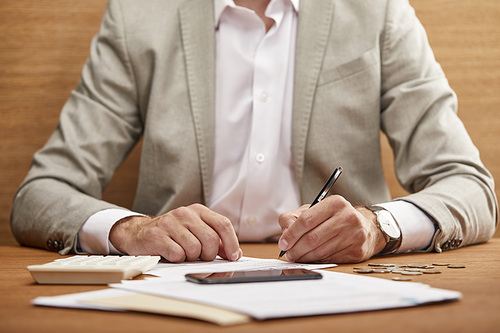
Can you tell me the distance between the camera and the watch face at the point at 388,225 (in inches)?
41.7

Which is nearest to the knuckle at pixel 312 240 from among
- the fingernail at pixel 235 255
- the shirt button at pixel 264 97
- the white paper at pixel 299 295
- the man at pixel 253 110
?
the fingernail at pixel 235 255

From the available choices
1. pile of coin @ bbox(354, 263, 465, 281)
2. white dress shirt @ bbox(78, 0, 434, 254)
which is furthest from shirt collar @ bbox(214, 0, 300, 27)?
pile of coin @ bbox(354, 263, 465, 281)

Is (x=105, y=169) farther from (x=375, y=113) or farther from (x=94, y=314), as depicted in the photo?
(x=94, y=314)

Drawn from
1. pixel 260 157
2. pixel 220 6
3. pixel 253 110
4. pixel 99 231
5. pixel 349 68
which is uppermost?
pixel 220 6

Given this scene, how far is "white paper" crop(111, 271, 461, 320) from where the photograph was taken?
53cm

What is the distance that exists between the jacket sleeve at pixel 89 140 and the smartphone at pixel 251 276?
681mm

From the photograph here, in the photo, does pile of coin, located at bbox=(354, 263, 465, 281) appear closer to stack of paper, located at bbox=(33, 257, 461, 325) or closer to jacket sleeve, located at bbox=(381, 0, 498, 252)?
stack of paper, located at bbox=(33, 257, 461, 325)

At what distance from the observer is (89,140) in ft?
5.02

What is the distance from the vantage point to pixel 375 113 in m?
1.52

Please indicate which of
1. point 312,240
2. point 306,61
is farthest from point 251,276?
point 306,61

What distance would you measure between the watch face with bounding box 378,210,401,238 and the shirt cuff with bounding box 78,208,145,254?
1.55ft

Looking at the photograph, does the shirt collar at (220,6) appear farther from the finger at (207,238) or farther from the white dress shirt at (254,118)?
the finger at (207,238)

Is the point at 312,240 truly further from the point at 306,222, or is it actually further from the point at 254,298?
the point at 254,298

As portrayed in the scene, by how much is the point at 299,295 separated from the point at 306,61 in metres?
1.00
